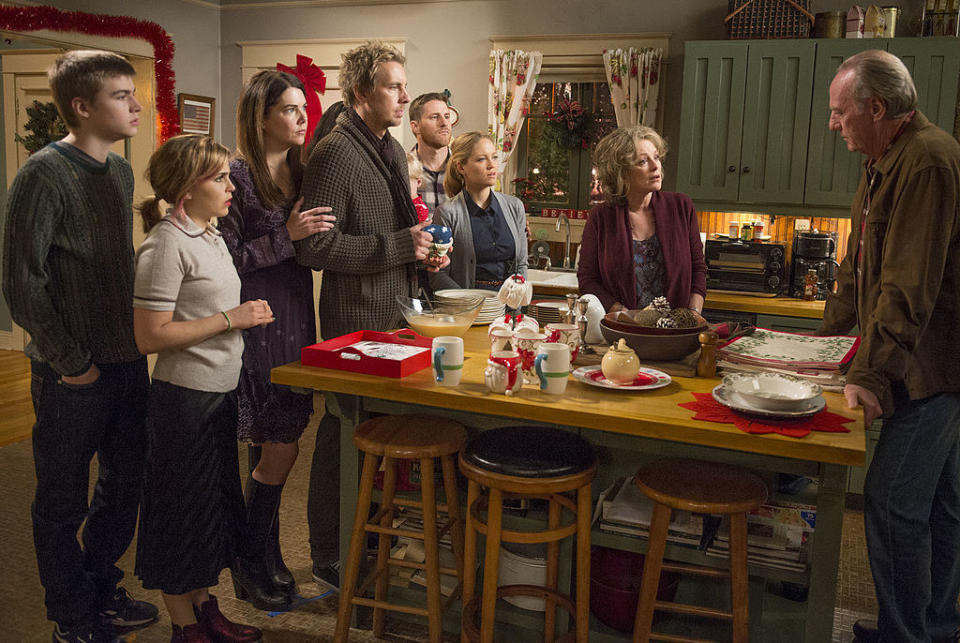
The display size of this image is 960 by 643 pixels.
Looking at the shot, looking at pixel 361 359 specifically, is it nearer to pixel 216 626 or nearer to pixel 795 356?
pixel 216 626

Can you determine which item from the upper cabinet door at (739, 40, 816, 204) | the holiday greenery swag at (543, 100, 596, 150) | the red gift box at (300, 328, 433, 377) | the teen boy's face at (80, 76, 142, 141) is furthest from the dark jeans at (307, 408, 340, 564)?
the holiday greenery swag at (543, 100, 596, 150)

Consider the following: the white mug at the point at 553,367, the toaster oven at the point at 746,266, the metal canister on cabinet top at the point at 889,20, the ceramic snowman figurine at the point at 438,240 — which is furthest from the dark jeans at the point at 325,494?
the metal canister on cabinet top at the point at 889,20

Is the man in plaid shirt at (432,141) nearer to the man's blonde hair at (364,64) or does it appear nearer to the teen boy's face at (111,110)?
the man's blonde hair at (364,64)

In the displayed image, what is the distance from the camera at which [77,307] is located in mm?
2324

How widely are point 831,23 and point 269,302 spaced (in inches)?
130

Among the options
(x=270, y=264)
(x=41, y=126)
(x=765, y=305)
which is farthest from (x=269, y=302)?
(x=41, y=126)

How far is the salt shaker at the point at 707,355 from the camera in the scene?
2.37 meters

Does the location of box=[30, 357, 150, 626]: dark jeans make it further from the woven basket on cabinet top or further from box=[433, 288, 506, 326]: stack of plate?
the woven basket on cabinet top

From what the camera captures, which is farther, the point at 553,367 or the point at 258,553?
the point at 258,553

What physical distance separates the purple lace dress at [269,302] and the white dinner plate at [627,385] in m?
0.98

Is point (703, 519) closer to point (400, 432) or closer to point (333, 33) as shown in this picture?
point (400, 432)

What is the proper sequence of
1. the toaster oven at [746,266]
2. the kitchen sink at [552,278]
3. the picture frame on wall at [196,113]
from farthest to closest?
1. the picture frame on wall at [196,113]
2. the kitchen sink at [552,278]
3. the toaster oven at [746,266]

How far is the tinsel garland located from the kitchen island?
3.75 meters

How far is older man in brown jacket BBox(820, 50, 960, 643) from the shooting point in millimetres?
2068
